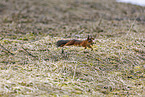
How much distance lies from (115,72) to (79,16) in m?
5.00

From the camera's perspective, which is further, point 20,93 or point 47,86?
point 47,86

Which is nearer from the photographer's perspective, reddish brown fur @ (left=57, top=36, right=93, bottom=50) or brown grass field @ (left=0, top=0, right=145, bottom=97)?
brown grass field @ (left=0, top=0, right=145, bottom=97)

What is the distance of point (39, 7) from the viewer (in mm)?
8742

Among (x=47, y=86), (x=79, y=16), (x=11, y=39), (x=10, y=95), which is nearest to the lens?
(x=10, y=95)

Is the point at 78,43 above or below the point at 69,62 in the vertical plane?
above

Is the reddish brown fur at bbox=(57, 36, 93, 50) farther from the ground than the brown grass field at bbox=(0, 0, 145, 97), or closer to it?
farther from the ground

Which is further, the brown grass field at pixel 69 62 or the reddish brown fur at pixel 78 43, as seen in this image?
the reddish brown fur at pixel 78 43

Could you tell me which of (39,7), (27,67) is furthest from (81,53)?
(39,7)

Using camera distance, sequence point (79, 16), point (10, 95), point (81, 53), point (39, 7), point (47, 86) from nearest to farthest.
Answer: point (10, 95) < point (47, 86) < point (81, 53) < point (79, 16) < point (39, 7)

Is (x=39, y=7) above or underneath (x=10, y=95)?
above

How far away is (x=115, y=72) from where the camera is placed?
10.5 ft

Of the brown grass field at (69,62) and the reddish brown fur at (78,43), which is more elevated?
the reddish brown fur at (78,43)

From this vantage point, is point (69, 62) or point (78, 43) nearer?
point (69, 62)

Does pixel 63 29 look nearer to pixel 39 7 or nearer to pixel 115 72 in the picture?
pixel 115 72
